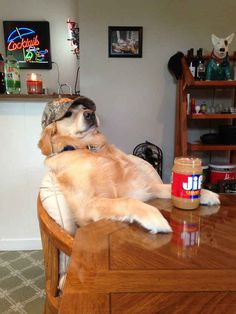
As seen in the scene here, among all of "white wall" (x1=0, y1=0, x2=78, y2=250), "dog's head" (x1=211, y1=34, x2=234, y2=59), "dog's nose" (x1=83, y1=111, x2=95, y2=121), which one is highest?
"dog's head" (x1=211, y1=34, x2=234, y2=59)

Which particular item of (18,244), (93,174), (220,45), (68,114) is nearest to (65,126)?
(68,114)

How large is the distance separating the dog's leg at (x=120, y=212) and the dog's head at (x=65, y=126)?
34 cm

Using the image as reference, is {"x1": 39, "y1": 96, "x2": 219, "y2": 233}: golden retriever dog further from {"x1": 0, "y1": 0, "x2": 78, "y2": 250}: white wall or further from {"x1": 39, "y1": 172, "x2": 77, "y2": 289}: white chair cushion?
{"x1": 0, "y1": 0, "x2": 78, "y2": 250}: white wall

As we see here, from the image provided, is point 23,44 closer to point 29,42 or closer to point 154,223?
point 29,42

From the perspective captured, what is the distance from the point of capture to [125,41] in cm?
244

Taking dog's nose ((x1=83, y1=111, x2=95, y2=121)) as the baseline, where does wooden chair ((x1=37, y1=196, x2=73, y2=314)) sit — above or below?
below

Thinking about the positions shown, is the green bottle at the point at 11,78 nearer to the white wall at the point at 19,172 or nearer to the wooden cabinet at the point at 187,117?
the white wall at the point at 19,172

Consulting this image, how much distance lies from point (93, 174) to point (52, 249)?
0.29 meters

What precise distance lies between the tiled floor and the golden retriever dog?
3.30 ft

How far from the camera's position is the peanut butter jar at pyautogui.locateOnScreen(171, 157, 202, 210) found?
2.69 feet

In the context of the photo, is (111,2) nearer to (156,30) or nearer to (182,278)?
(156,30)

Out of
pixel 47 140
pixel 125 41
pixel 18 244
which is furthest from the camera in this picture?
pixel 125 41

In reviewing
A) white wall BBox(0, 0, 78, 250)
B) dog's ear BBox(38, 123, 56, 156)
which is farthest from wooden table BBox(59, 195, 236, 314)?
white wall BBox(0, 0, 78, 250)

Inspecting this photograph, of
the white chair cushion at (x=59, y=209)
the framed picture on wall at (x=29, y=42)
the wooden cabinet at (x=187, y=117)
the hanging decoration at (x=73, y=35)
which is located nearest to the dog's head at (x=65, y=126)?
the white chair cushion at (x=59, y=209)
